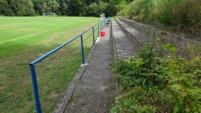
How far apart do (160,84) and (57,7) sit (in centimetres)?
7852

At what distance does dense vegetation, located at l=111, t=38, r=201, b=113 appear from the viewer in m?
1.54

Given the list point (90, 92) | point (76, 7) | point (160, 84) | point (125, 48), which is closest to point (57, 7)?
point (76, 7)

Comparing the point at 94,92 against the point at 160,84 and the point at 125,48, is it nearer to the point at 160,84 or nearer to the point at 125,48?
the point at 160,84

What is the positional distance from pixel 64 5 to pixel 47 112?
79000 mm

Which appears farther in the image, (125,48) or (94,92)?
(125,48)

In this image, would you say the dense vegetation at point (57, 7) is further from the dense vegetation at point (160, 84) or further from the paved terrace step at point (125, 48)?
the dense vegetation at point (160, 84)

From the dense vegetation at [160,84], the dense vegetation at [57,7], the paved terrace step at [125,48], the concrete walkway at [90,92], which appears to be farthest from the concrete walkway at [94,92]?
the dense vegetation at [57,7]

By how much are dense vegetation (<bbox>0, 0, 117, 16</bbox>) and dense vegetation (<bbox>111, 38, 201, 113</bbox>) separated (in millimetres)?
58271

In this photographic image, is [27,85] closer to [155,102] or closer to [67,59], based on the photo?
[67,59]

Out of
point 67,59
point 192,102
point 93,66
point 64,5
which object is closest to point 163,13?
point 93,66

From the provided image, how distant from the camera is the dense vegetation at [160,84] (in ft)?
5.06

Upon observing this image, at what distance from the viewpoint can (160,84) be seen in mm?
2699

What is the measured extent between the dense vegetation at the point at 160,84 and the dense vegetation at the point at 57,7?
58271 mm

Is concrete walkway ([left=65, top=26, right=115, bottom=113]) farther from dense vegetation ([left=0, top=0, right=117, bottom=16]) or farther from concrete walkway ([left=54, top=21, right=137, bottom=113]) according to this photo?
dense vegetation ([left=0, top=0, right=117, bottom=16])
